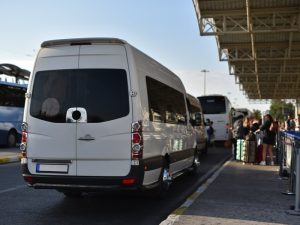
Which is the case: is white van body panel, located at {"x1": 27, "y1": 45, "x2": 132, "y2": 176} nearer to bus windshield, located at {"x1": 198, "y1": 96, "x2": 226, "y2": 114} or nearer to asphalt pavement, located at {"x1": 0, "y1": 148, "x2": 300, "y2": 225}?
asphalt pavement, located at {"x1": 0, "y1": 148, "x2": 300, "y2": 225}

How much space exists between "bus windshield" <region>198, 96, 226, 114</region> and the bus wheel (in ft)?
39.0

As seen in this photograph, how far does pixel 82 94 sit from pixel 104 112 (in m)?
0.45

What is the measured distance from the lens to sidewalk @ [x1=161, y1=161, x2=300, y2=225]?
6.66 meters

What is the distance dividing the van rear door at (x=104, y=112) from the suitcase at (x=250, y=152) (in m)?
10.1

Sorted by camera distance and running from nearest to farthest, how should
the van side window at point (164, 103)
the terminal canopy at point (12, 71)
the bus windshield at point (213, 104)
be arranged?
the van side window at point (164, 103), the terminal canopy at point (12, 71), the bus windshield at point (213, 104)

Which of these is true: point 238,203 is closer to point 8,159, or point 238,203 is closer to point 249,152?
point 249,152

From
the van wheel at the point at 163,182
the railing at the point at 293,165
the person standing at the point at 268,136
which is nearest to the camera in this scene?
the railing at the point at 293,165

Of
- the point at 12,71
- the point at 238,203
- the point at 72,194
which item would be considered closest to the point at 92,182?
the point at 72,194

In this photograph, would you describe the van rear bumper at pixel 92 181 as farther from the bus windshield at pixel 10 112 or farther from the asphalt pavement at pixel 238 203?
the bus windshield at pixel 10 112

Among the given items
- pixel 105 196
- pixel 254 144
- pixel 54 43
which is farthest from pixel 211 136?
pixel 54 43

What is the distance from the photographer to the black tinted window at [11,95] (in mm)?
24000

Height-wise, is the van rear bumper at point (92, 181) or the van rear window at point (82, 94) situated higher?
the van rear window at point (82, 94)

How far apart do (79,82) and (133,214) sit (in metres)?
2.19

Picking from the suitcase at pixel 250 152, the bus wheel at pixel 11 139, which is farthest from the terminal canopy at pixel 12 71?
the suitcase at pixel 250 152
